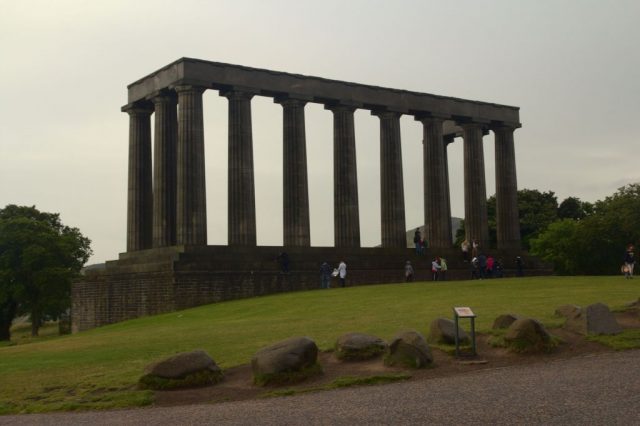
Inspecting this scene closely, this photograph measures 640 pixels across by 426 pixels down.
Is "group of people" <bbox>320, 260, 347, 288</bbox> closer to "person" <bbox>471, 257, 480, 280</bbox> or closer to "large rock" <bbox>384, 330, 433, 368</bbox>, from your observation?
"person" <bbox>471, 257, 480, 280</bbox>

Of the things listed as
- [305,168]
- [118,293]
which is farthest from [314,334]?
[305,168]

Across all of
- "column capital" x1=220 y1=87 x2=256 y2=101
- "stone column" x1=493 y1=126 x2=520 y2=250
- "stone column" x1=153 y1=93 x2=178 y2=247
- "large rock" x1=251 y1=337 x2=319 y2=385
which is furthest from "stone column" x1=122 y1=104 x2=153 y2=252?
"large rock" x1=251 y1=337 x2=319 y2=385

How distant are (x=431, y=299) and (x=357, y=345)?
1660cm

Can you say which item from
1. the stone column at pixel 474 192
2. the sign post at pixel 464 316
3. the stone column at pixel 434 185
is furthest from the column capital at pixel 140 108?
the sign post at pixel 464 316

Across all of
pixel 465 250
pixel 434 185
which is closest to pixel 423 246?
pixel 465 250

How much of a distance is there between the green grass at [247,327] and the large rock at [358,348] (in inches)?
76.4

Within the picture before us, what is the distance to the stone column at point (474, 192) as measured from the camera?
7594 centimetres

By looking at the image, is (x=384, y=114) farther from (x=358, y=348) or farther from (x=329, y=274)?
(x=358, y=348)

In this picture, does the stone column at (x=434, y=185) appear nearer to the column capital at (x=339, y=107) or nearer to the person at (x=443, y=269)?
the column capital at (x=339, y=107)

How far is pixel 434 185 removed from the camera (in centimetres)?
7344

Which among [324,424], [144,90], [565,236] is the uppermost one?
[144,90]

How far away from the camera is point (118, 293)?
58656mm

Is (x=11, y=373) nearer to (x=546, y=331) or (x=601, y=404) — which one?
(x=546, y=331)

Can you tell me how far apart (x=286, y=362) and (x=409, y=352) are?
Answer: 328cm
